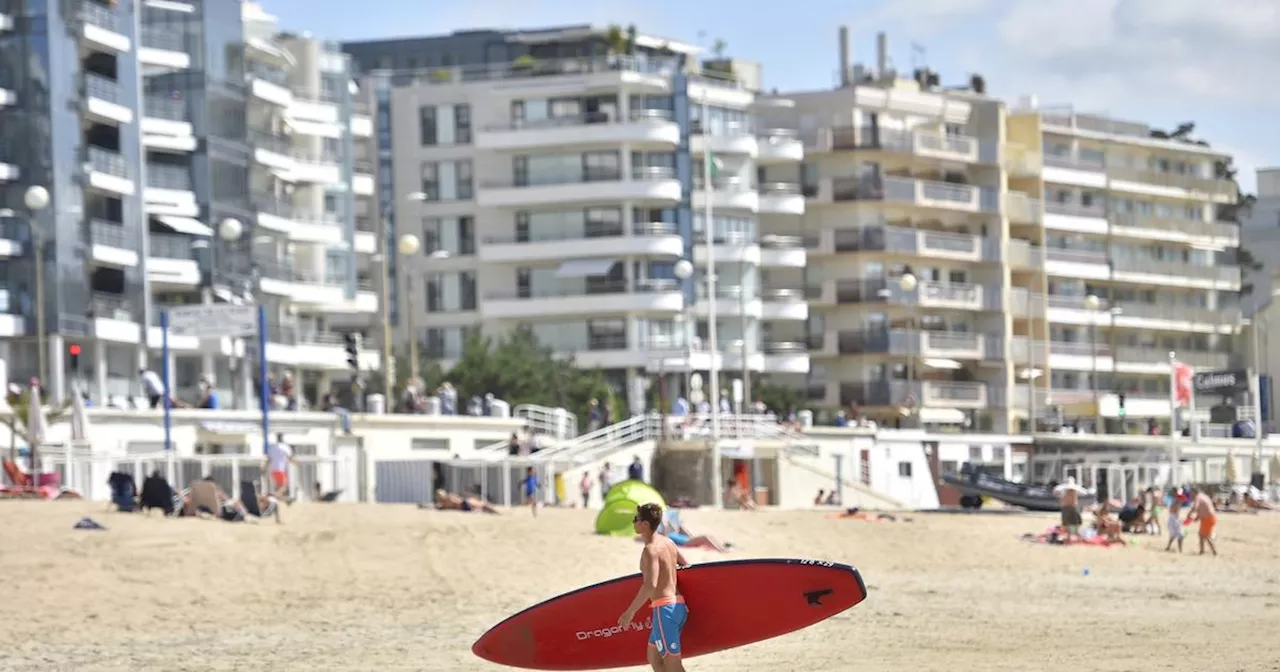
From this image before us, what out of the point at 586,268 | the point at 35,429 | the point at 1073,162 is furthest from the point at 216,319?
the point at 1073,162

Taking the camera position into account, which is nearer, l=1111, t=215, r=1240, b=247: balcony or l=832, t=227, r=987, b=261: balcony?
l=832, t=227, r=987, b=261: balcony

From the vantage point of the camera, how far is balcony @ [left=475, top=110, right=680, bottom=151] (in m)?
83.4

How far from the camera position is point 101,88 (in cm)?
6375

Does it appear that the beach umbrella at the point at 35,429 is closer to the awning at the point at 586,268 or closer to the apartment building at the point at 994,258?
the awning at the point at 586,268

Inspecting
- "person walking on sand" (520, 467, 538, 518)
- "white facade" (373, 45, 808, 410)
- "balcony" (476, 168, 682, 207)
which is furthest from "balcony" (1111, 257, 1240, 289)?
"person walking on sand" (520, 467, 538, 518)

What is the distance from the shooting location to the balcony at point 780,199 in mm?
88062

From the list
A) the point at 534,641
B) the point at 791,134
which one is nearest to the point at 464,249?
the point at 791,134

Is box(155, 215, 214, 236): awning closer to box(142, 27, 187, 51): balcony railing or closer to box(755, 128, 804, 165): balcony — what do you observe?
box(142, 27, 187, 51): balcony railing

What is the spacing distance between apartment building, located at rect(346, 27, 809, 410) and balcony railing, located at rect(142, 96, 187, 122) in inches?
634

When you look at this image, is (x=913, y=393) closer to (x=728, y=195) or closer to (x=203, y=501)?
(x=728, y=195)

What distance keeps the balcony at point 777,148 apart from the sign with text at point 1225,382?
17.5m

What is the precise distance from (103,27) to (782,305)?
107ft

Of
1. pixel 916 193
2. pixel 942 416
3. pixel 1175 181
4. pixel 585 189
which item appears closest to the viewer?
pixel 585 189

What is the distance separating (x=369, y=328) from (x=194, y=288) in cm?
1999
